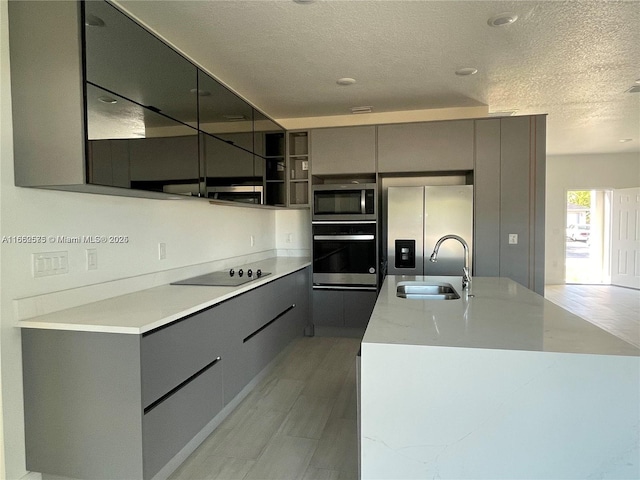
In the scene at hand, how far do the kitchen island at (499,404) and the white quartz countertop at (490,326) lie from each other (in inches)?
0.4

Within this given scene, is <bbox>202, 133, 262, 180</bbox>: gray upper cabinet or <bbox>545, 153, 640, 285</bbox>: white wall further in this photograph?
<bbox>545, 153, 640, 285</bbox>: white wall

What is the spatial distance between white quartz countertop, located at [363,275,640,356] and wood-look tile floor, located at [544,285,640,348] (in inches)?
129

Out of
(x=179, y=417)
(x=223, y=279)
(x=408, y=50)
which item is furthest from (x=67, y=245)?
(x=408, y=50)

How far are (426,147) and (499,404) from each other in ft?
10.3

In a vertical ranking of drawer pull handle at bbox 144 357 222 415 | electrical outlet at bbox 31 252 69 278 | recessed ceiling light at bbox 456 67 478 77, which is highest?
recessed ceiling light at bbox 456 67 478 77

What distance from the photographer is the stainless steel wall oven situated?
4.23m

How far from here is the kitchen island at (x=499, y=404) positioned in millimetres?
1308

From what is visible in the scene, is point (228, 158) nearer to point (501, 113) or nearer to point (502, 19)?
point (502, 19)

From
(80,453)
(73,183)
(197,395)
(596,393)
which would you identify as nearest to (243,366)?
(197,395)

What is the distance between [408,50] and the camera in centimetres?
283

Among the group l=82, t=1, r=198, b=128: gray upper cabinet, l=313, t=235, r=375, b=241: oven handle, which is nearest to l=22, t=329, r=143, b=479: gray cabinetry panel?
l=82, t=1, r=198, b=128: gray upper cabinet

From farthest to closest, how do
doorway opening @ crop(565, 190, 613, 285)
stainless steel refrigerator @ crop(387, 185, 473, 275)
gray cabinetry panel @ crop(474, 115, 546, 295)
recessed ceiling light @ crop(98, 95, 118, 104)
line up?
1. doorway opening @ crop(565, 190, 613, 285)
2. stainless steel refrigerator @ crop(387, 185, 473, 275)
3. gray cabinetry panel @ crop(474, 115, 546, 295)
4. recessed ceiling light @ crop(98, 95, 118, 104)

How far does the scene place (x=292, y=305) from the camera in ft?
12.5

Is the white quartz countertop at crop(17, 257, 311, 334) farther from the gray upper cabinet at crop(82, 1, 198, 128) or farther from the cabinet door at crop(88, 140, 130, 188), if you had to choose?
the gray upper cabinet at crop(82, 1, 198, 128)
